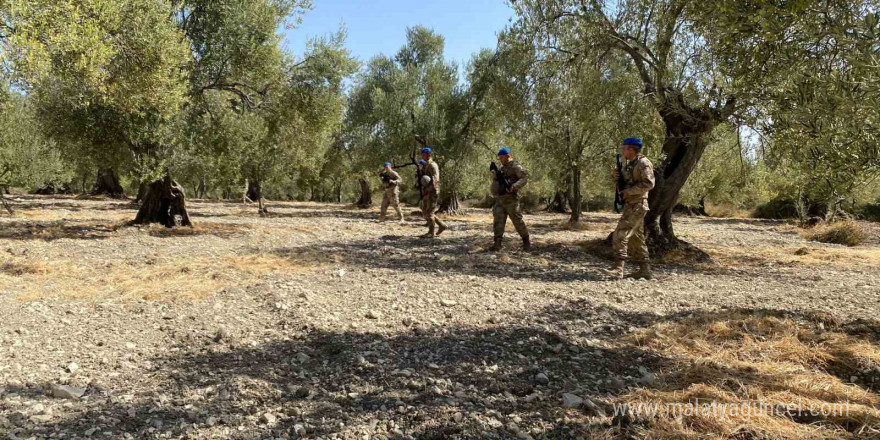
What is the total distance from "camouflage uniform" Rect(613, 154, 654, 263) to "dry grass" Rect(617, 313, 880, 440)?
303 centimetres

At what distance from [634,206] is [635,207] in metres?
0.03

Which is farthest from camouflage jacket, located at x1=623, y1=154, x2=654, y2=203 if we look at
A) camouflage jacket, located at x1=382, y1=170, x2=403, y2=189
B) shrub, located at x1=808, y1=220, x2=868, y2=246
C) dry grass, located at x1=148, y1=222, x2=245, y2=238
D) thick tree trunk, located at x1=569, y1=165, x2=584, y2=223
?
shrub, located at x1=808, y1=220, x2=868, y2=246

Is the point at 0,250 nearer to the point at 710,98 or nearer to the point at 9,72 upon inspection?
the point at 9,72

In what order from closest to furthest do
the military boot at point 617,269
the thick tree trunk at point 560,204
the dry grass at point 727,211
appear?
1. the military boot at point 617,269
2. the thick tree trunk at point 560,204
3. the dry grass at point 727,211

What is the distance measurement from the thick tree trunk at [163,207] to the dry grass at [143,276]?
606 cm

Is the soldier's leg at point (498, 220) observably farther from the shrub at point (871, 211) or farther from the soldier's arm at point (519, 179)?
the shrub at point (871, 211)

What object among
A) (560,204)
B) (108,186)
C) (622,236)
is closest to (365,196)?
(560,204)

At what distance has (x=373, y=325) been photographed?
5664 millimetres

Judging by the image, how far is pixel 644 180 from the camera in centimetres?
838

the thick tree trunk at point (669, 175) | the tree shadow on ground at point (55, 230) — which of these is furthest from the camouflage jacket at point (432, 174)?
the tree shadow on ground at point (55, 230)

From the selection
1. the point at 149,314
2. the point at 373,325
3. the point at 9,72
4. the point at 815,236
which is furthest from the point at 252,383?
the point at 815,236

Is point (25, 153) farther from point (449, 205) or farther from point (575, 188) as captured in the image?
point (575, 188)

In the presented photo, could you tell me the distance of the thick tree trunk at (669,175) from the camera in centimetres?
1102

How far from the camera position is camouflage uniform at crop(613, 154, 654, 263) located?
839 centimetres
